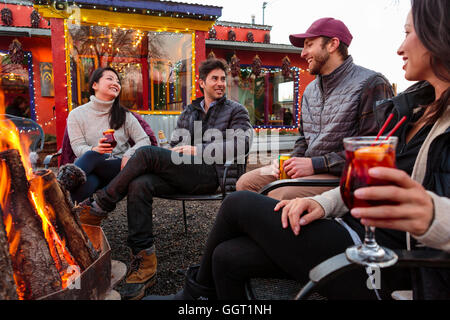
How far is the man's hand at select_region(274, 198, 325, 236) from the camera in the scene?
3.48ft

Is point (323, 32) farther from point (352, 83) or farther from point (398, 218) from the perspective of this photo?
point (398, 218)

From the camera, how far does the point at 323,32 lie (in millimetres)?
2352

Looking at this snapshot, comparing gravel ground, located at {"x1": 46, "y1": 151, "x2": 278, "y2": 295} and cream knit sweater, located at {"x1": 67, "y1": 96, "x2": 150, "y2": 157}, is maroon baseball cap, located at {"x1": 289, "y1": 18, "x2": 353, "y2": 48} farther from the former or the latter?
gravel ground, located at {"x1": 46, "y1": 151, "x2": 278, "y2": 295}

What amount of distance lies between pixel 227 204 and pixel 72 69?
6.78 metres

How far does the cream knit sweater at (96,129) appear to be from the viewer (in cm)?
287

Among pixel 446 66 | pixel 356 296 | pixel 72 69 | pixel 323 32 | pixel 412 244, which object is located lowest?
pixel 356 296

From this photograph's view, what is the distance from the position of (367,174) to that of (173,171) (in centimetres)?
173

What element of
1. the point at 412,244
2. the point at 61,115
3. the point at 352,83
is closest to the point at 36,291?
the point at 412,244

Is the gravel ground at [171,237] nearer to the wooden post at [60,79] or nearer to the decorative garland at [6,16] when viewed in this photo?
the wooden post at [60,79]

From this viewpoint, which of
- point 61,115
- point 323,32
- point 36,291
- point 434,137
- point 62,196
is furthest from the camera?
point 61,115

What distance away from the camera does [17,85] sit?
→ 9.39m

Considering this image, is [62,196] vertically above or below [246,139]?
below

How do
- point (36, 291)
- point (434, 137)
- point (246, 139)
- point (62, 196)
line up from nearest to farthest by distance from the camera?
point (434, 137) < point (36, 291) < point (62, 196) < point (246, 139)

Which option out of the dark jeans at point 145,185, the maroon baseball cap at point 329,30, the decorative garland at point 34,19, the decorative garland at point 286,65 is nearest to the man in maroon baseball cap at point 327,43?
the maroon baseball cap at point 329,30
